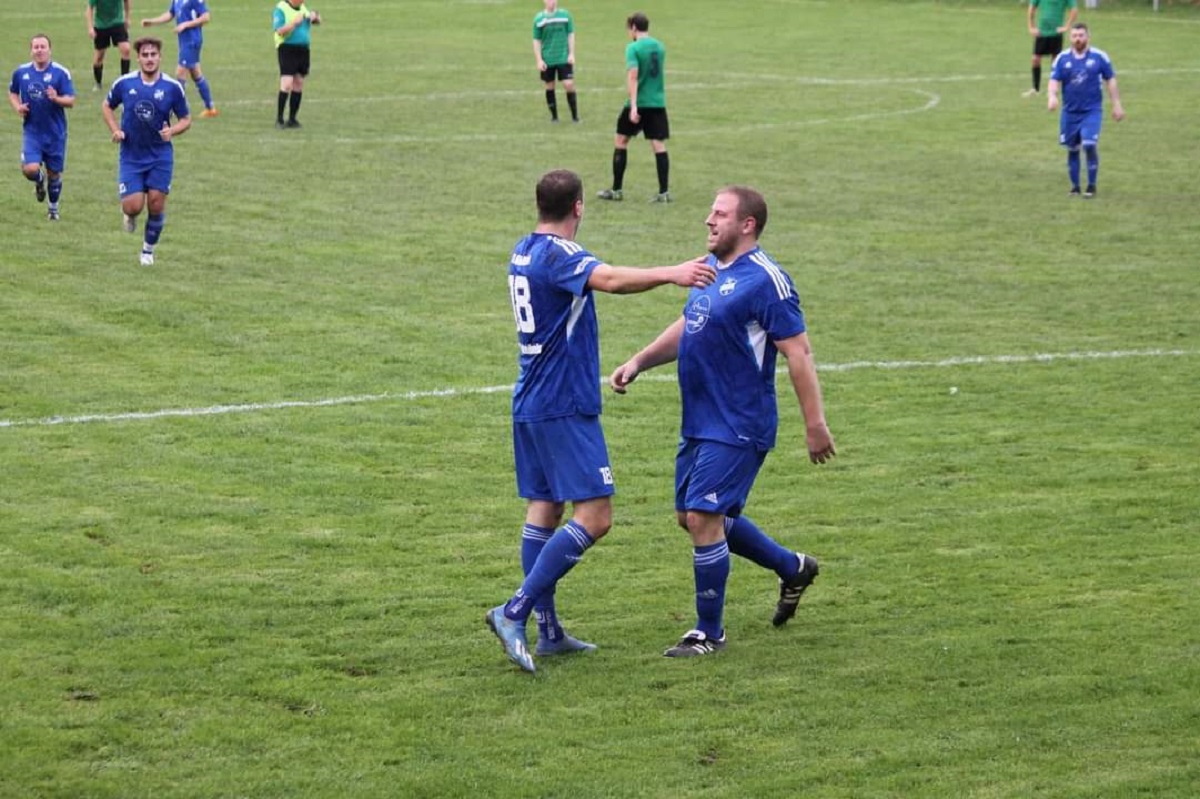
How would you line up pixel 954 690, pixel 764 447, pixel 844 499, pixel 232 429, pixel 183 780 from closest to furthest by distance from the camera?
1. pixel 183 780
2. pixel 954 690
3. pixel 764 447
4. pixel 844 499
5. pixel 232 429

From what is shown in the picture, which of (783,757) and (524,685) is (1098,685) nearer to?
(783,757)

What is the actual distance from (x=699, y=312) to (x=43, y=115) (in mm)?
14438

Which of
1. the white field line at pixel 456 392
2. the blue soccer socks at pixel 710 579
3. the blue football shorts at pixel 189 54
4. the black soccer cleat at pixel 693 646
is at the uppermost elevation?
the blue football shorts at pixel 189 54

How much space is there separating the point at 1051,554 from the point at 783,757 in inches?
133

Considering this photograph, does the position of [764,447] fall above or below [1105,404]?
above

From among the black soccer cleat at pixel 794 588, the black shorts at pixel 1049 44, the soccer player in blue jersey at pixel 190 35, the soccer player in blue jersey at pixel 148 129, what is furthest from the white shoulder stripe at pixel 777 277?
the black shorts at pixel 1049 44

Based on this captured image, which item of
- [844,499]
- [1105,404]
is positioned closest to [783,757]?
[844,499]

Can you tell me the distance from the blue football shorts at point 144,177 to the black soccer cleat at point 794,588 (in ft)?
38.5

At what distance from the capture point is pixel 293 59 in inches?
1091

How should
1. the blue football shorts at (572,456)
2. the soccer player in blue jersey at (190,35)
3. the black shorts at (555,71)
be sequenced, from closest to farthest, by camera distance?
the blue football shorts at (572,456)
the soccer player in blue jersey at (190,35)
the black shorts at (555,71)

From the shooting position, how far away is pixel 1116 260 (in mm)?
19641

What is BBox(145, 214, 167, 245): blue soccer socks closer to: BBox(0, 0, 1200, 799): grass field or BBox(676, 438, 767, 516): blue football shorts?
BBox(0, 0, 1200, 799): grass field

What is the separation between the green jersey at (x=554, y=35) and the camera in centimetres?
3000

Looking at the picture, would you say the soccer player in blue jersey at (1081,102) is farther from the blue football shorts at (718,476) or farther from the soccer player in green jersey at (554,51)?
the blue football shorts at (718,476)
